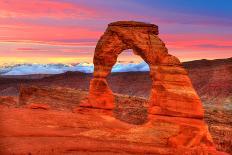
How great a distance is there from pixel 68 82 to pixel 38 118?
131m

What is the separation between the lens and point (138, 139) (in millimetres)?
33531

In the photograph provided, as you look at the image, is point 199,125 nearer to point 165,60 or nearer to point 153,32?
point 165,60

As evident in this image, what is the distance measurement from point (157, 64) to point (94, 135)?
277 inches

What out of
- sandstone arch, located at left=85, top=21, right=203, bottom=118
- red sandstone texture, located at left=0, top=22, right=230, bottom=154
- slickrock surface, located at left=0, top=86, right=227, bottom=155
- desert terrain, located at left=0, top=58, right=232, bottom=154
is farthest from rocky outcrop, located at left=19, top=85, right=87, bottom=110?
slickrock surface, located at left=0, top=86, right=227, bottom=155

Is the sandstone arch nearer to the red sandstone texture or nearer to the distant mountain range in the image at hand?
the red sandstone texture

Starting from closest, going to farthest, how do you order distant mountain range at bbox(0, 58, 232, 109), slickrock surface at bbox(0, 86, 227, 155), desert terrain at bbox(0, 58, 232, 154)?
slickrock surface at bbox(0, 86, 227, 155), desert terrain at bbox(0, 58, 232, 154), distant mountain range at bbox(0, 58, 232, 109)

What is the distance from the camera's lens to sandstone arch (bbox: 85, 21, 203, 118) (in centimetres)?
3472

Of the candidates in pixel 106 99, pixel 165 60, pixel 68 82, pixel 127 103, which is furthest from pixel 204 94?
pixel 165 60

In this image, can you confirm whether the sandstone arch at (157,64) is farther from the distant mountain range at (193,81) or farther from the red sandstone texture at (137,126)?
the distant mountain range at (193,81)

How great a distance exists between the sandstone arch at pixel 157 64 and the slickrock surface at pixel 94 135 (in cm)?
83

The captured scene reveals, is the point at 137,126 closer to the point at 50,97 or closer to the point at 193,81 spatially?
the point at 50,97

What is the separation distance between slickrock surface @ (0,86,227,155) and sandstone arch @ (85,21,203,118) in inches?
32.7

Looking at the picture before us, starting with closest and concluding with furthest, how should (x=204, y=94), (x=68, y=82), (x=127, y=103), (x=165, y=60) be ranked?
(x=165, y=60) → (x=127, y=103) → (x=204, y=94) → (x=68, y=82)

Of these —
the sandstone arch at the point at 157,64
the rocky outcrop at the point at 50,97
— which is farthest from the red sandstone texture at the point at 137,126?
the rocky outcrop at the point at 50,97
